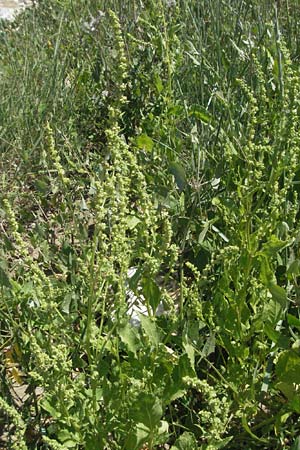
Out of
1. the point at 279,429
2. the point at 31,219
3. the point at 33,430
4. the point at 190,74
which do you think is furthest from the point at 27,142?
the point at 279,429

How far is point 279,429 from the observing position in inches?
66.5

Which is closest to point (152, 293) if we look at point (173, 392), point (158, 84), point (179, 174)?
point (173, 392)

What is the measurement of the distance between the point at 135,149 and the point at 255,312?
2.75 feet

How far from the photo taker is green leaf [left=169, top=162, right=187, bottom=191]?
220cm

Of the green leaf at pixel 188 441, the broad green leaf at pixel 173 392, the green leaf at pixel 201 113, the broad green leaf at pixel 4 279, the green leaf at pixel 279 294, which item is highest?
the green leaf at pixel 201 113

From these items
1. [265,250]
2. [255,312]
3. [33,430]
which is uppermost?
[265,250]

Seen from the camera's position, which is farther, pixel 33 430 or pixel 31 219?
pixel 31 219

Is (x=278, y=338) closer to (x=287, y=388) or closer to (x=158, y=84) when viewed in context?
(x=287, y=388)

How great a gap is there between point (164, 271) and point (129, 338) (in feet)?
2.31

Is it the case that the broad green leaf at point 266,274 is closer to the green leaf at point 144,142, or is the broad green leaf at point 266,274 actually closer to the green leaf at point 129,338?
the green leaf at point 129,338

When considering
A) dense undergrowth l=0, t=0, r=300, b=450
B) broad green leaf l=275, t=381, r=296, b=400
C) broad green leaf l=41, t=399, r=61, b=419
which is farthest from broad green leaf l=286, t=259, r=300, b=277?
broad green leaf l=41, t=399, r=61, b=419

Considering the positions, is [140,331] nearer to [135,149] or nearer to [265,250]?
[265,250]

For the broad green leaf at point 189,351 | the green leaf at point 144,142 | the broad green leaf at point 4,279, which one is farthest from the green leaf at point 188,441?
the green leaf at point 144,142

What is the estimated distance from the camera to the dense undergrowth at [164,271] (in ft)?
5.16
